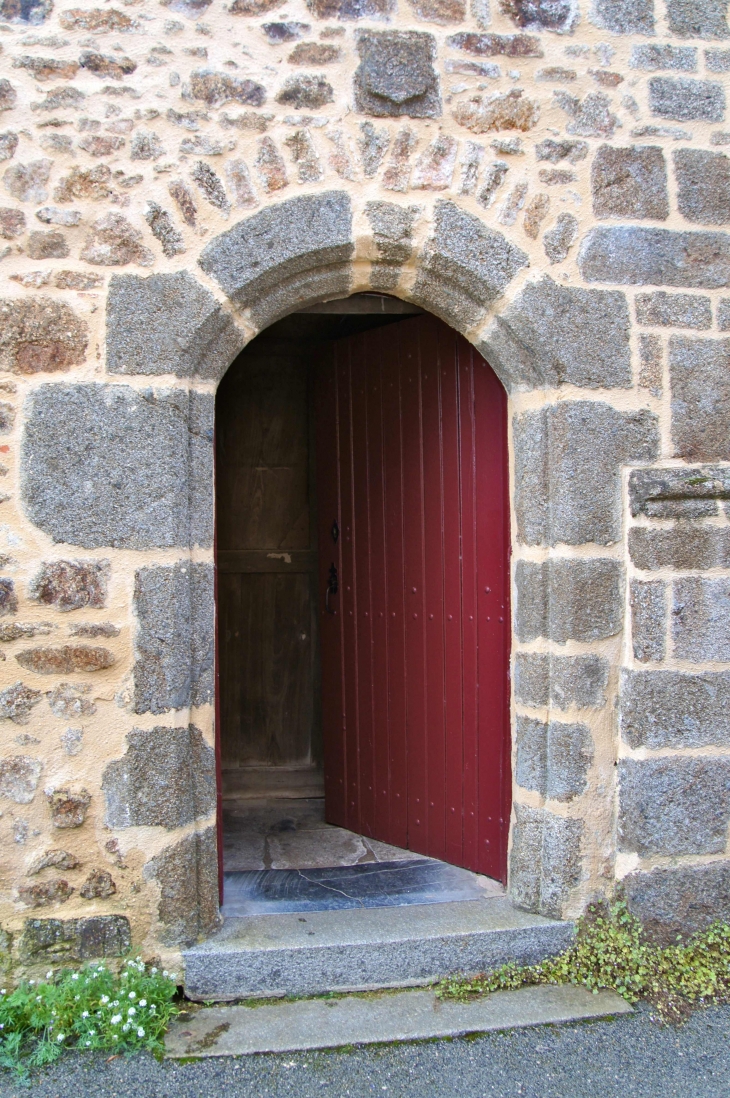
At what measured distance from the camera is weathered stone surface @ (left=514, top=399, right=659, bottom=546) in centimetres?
272

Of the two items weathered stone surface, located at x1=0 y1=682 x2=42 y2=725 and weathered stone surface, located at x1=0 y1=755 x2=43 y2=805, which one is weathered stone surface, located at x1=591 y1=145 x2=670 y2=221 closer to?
weathered stone surface, located at x1=0 y1=682 x2=42 y2=725

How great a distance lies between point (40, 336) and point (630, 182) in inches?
77.5

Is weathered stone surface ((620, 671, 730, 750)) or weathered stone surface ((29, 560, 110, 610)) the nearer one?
weathered stone surface ((29, 560, 110, 610))

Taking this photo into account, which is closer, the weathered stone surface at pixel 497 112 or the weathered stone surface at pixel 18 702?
the weathered stone surface at pixel 18 702

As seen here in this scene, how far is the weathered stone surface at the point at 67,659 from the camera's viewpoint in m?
2.47

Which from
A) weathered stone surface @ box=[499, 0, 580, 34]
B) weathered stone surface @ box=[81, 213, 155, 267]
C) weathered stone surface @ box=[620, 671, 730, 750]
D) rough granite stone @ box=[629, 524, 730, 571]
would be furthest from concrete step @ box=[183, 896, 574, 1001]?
weathered stone surface @ box=[499, 0, 580, 34]

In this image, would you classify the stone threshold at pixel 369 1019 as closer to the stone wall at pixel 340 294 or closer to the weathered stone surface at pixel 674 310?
the stone wall at pixel 340 294

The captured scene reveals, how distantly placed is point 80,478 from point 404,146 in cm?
146

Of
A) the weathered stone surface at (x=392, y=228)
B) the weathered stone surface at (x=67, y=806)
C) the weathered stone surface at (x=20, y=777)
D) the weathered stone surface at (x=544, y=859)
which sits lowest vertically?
the weathered stone surface at (x=544, y=859)

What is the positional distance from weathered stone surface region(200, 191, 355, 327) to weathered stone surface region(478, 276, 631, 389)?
0.60 metres

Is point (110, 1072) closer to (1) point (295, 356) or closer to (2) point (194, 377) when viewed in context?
(2) point (194, 377)

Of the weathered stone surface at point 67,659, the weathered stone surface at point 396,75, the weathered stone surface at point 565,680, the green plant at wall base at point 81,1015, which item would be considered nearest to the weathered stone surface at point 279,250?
the weathered stone surface at point 396,75

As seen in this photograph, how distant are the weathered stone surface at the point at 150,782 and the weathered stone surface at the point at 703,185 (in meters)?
2.41

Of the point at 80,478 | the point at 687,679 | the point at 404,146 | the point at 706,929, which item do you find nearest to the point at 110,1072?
the point at 80,478
